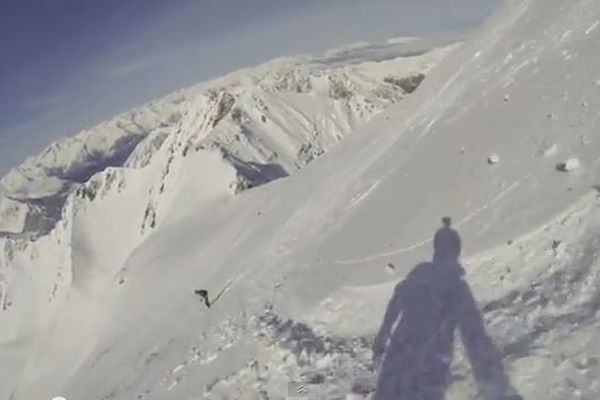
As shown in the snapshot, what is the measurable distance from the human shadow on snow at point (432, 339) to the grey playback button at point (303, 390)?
105 centimetres

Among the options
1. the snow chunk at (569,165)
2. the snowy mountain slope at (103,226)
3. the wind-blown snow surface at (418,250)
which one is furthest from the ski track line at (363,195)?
the snowy mountain slope at (103,226)

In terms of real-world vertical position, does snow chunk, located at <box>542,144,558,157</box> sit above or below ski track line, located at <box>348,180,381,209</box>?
below

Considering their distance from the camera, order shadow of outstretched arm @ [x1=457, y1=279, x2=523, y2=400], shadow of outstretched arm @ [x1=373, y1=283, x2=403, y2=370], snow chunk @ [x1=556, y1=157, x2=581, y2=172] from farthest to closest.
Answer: snow chunk @ [x1=556, y1=157, x2=581, y2=172] < shadow of outstretched arm @ [x1=373, y1=283, x2=403, y2=370] < shadow of outstretched arm @ [x1=457, y1=279, x2=523, y2=400]

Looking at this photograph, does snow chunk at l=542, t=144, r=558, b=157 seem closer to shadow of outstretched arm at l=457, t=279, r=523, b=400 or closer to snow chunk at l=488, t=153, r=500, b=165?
snow chunk at l=488, t=153, r=500, b=165

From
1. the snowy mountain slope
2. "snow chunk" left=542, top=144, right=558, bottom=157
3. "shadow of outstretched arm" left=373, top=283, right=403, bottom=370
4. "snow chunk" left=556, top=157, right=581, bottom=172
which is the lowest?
"shadow of outstretched arm" left=373, top=283, right=403, bottom=370

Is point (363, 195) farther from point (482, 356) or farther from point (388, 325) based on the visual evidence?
point (482, 356)

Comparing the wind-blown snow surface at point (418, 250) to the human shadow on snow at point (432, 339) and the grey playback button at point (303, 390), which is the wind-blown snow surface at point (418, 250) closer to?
the human shadow on snow at point (432, 339)

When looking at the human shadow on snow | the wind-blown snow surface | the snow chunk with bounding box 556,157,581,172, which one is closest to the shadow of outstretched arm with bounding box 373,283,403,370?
the human shadow on snow

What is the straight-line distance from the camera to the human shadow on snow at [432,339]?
34.9ft

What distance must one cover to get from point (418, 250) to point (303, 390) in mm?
5391

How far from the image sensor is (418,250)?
17.2 m

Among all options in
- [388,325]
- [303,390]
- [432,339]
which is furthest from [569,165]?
[303,390]

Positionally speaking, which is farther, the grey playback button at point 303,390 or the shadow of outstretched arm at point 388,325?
the shadow of outstretched arm at point 388,325

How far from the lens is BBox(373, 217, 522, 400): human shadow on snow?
419 inches
